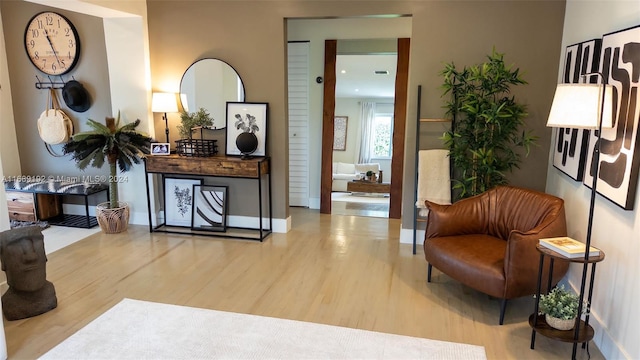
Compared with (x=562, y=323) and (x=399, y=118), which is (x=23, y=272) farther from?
(x=399, y=118)

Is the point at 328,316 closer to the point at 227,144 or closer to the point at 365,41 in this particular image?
the point at 227,144

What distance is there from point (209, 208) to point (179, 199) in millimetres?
391

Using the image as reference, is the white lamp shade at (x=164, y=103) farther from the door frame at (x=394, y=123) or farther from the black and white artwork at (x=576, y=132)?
the black and white artwork at (x=576, y=132)

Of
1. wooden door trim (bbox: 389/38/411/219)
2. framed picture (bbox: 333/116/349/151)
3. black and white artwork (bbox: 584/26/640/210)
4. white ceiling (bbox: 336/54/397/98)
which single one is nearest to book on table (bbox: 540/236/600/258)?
black and white artwork (bbox: 584/26/640/210)

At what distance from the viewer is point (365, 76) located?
696cm

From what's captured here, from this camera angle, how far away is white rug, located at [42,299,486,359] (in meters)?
2.41

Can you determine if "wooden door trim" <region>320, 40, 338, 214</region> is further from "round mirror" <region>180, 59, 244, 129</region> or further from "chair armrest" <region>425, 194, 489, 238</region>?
"chair armrest" <region>425, 194, 489, 238</region>

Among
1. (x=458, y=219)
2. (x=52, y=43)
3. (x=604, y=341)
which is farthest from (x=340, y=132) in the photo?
(x=604, y=341)

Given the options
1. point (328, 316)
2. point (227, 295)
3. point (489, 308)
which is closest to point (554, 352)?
point (489, 308)

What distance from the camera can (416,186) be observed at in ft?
13.1

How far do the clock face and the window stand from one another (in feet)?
19.5

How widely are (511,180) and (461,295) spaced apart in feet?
4.40

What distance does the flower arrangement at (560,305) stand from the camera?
2.35 meters

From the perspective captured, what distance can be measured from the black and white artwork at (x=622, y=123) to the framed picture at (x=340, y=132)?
6774 mm
